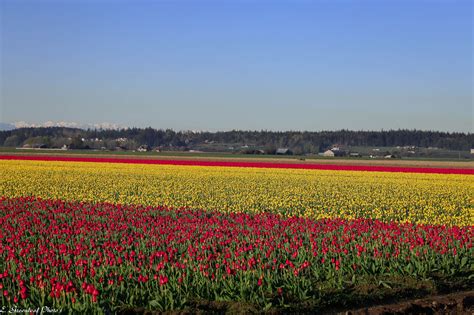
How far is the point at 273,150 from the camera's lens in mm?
135875

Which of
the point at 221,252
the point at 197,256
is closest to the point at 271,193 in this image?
the point at 221,252

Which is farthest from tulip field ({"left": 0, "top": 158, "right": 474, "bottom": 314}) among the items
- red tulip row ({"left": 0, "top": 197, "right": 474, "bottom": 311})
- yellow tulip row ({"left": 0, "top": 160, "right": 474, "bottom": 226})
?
yellow tulip row ({"left": 0, "top": 160, "right": 474, "bottom": 226})

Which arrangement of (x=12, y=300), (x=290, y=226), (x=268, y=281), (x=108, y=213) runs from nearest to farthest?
(x=12, y=300) → (x=268, y=281) → (x=290, y=226) → (x=108, y=213)

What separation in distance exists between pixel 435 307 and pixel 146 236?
8374 millimetres

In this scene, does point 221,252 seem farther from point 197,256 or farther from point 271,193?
point 271,193

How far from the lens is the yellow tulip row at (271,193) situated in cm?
2569

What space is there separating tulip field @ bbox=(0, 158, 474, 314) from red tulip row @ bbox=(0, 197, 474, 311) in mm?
36

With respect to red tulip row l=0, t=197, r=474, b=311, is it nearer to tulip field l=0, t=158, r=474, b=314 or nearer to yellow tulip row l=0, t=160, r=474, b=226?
tulip field l=0, t=158, r=474, b=314

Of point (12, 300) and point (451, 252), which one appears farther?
point (451, 252)

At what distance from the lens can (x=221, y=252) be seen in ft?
51.9

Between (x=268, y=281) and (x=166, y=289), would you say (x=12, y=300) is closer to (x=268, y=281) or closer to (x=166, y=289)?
(x=166, y=289)

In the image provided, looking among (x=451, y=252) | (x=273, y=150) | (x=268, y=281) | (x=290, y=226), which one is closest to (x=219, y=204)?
(x=290, y=226)

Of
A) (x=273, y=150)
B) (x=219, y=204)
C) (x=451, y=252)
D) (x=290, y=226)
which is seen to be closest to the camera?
(x=451, y=252)

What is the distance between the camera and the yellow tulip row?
25.7 metres
